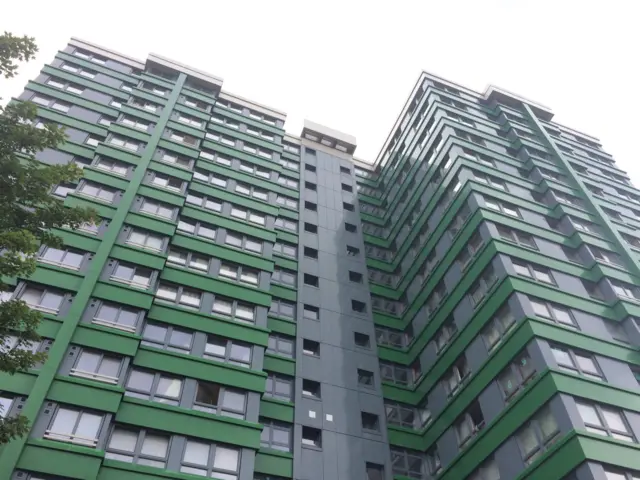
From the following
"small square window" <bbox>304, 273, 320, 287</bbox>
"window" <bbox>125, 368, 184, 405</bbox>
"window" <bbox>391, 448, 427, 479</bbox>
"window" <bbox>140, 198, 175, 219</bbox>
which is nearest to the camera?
"window" <bbox>125, 368, 184, 405</bbox>

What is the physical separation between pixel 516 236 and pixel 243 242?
57.9 ft

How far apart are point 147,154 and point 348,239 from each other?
55.3 ft

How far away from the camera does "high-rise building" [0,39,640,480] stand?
25531 mm

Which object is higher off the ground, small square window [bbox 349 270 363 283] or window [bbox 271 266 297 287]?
small square window [bbox 349 270 363 283]

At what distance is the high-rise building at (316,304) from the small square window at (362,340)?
0.48 feet

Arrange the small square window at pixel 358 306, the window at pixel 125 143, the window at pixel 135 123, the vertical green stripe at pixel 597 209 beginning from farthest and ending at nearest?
the window at pixel 135 123 < the window at pixel 125 143 < the small square window at pixel 358 306 < the vertical green stripe at pixel 597 209

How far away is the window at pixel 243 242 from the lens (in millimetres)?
39844

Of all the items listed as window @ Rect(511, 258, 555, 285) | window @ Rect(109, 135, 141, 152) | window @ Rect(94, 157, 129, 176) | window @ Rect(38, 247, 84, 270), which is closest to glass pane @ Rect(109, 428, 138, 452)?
window @ Rect(38, 247, 84, 270)

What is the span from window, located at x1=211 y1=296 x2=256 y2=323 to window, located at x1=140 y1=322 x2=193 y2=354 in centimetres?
282

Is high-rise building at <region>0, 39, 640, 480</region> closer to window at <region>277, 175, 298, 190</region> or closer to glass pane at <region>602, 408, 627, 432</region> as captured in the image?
glass pane at <region>602, 408, 627, 432</region>

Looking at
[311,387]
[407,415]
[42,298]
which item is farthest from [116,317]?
[407,415]

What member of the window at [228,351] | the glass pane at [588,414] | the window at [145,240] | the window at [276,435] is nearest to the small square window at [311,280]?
the window at [228,351]

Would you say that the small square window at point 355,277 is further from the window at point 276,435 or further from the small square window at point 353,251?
the window at point 276,435

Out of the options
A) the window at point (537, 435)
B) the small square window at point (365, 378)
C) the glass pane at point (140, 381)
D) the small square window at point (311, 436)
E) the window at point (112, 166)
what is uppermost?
the window at point (112, 166)
